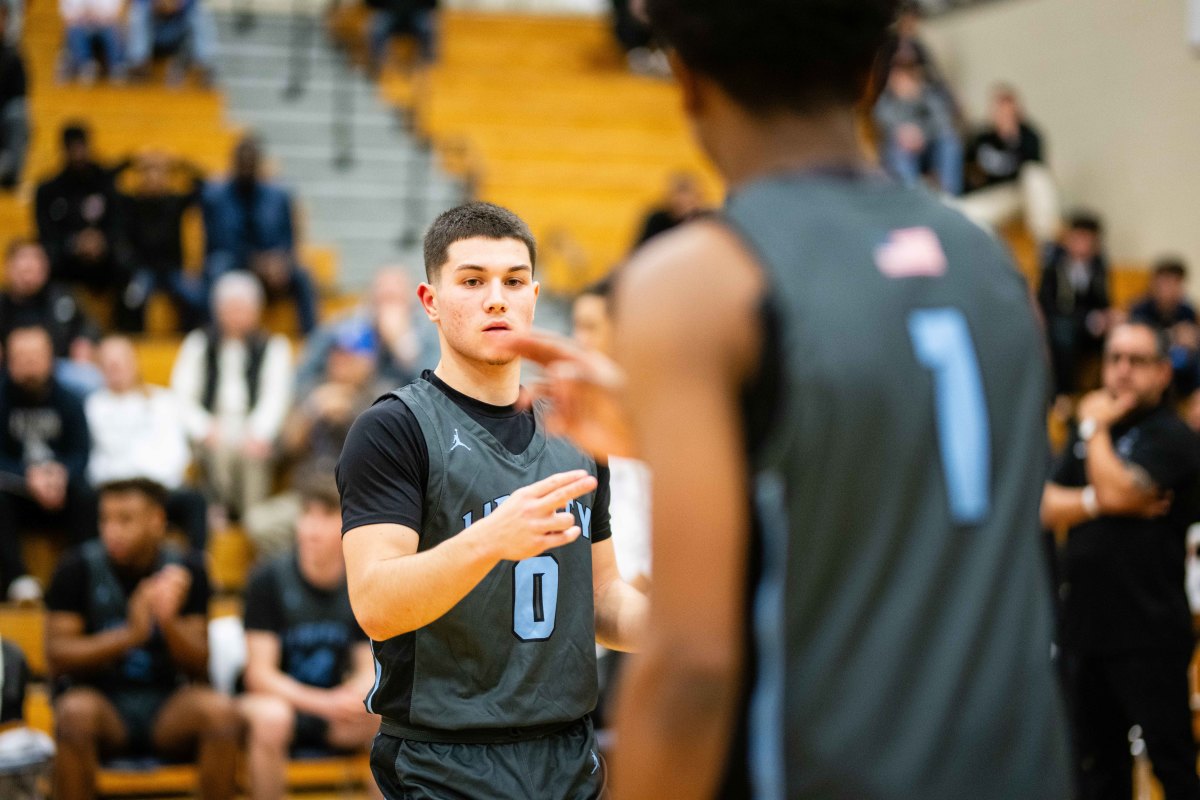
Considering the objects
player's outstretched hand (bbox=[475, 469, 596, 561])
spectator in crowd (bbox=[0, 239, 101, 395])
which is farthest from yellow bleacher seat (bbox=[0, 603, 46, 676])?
player's outstretched hand (bbox=[475, 469, 596, 561])

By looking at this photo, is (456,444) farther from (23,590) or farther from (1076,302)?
(1076,302)

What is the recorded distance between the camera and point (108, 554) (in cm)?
709

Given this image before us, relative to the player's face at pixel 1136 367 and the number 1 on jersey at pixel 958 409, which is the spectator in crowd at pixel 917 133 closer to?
the player's face at pixel 1136 367

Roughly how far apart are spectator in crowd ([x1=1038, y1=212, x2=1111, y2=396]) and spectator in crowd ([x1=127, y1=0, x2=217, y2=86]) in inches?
323

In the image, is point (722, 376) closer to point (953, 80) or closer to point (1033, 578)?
point (1033, 578)

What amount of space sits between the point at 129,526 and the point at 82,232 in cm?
461

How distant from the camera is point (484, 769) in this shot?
3088 millimetres

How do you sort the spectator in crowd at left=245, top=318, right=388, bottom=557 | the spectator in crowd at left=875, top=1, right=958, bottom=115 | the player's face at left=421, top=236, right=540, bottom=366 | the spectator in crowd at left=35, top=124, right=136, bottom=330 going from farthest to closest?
the spectator in crowd at left=875, top=1, right=958, bottom=115, the spectator in crowd at left=35, top=124, right=136, bottom=330, the spectator in crowd at left=245, top=318, right=388, bottom=557, the player's face at left=421, top=236, right=540, bottom=366

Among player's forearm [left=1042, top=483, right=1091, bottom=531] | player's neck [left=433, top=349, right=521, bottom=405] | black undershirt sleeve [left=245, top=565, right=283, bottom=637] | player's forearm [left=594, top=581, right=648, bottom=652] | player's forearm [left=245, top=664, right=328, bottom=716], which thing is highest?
player's neck [left=433, top=349, right=521, bottom=405]

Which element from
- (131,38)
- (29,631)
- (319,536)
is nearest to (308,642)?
(319,536)

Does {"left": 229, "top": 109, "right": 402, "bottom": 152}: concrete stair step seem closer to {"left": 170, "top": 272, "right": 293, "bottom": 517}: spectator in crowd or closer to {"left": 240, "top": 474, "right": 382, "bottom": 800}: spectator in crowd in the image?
{"left": 170, "top": 272, "right": 293, "bottom": 517}: spectator in crowd

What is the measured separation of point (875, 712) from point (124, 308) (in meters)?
10.2

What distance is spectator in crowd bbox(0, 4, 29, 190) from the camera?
11758mm

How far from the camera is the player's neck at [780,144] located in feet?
6.15
